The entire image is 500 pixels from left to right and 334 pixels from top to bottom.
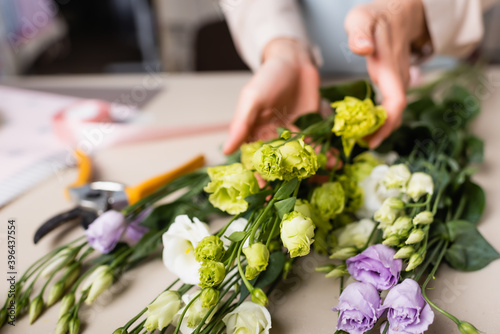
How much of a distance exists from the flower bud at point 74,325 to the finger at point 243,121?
200mm

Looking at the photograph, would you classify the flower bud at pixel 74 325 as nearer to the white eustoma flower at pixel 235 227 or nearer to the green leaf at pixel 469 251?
the white eustoma flower at pixel 235 227

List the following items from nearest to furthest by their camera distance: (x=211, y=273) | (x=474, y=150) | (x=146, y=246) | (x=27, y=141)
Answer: (x=211, y=273)
(x=146, y=246)
(x=474, y=150)
(x=27, y=141)

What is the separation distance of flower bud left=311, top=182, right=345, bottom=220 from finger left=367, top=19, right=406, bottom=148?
0.29ft

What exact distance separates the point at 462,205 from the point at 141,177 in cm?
36

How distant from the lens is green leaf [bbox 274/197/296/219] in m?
0.30

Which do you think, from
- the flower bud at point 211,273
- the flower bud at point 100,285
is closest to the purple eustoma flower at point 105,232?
the flower bud at point 100,285

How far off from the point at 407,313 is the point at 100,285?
0.74 feet

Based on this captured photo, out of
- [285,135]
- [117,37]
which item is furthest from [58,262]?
[117,37]

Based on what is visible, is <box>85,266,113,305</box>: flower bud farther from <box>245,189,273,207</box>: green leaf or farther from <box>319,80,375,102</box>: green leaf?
<box>319,80,375,102</box>: green leaf

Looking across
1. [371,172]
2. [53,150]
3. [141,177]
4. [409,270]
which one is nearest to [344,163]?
[371,172]

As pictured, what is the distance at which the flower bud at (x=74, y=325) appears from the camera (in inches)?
12.6

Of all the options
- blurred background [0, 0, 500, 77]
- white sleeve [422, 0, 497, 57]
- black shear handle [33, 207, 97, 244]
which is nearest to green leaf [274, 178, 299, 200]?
black shear handle [33, 207, 97, 244]

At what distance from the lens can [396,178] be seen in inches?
14.3

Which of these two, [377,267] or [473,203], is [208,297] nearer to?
[377,267]
